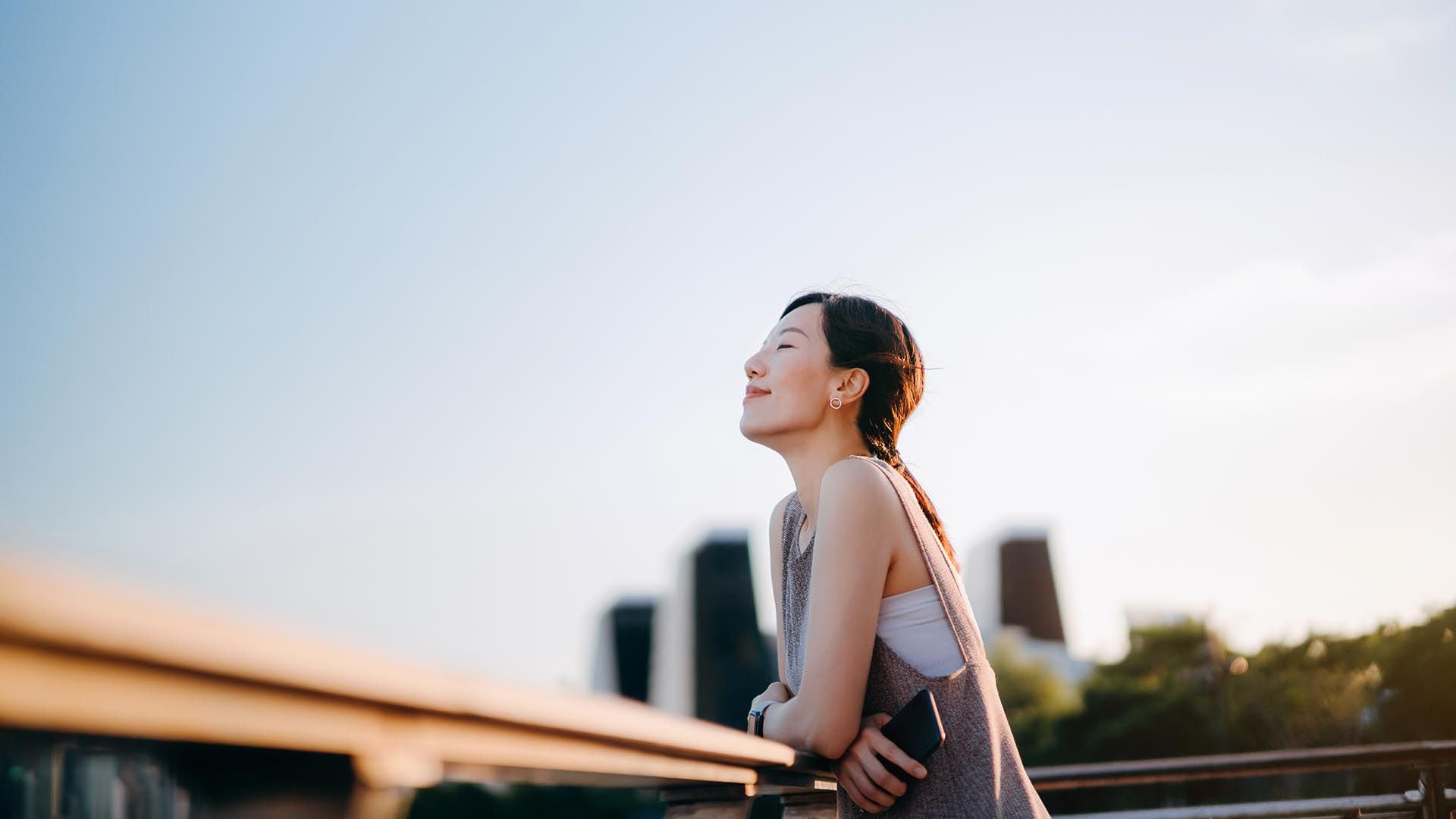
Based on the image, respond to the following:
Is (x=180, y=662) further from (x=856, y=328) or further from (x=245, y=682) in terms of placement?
(x=856, y=328)

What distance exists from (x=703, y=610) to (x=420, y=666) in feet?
66.3

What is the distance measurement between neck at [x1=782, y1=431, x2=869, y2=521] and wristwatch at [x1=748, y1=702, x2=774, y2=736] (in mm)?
484

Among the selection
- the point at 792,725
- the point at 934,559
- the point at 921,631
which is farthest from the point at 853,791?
the point at 934,559

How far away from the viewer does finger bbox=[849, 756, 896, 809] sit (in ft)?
6.09

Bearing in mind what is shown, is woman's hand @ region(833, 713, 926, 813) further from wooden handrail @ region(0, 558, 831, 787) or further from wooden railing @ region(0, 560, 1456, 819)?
wooden handrail @ region(0, 558, 831, 787)

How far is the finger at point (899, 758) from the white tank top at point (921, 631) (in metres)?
0.18

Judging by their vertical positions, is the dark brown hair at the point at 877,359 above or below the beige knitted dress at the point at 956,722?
above

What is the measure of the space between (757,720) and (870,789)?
0.25 m

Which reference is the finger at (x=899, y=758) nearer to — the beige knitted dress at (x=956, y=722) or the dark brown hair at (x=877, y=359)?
the beige knitted dress at (x=956, y=722)

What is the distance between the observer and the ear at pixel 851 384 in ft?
8.06

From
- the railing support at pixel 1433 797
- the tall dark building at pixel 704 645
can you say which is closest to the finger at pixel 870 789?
the railing support at pixel 1433 797

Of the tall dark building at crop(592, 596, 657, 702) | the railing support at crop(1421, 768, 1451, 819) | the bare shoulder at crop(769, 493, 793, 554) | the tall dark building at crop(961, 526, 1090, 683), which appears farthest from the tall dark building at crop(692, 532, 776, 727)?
the bare shoulder at crop(769, 493, 793, 554)

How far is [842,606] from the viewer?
6.22ft

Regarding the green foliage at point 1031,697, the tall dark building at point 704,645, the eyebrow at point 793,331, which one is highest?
the eyebrow at point 793,331
